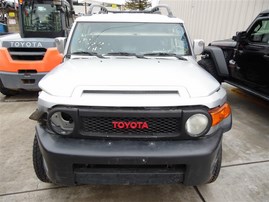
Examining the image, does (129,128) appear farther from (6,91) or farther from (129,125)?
(6,91)

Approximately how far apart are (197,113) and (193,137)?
0.20m

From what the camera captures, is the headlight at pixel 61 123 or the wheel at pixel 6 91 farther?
the wheel at pixel 6 91

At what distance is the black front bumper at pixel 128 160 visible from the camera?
1.95 metres

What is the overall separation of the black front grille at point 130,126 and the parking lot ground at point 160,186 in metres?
0.81

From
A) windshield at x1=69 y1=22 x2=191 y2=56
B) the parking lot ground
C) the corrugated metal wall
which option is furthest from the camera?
the corrugated metal wall

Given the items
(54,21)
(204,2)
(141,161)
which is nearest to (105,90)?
(141,161)

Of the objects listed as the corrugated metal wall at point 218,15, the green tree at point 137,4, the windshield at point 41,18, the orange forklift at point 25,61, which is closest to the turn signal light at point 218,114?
the orange forklift at point 25,61

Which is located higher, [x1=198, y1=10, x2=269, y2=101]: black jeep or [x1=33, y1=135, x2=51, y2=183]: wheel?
[x1=198, y1=10, x2=269, y2=101]: black jeep

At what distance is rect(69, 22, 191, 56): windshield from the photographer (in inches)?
123

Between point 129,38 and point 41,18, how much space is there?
425cm

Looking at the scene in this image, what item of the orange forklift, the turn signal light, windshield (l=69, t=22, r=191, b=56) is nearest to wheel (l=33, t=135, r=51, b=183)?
windshield (l=69, t=22, r=191, b=56)

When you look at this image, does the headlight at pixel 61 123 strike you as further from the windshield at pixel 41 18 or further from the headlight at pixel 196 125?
the windshield at pixel 41 18

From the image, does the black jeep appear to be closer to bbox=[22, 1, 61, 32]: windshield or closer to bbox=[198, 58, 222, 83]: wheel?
bbox=[198, 58, 222, 83]: wheel

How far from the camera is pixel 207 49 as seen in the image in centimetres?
580
